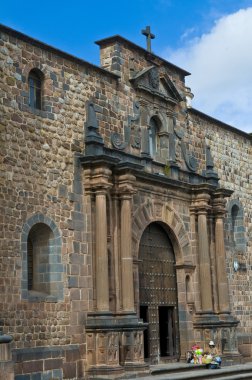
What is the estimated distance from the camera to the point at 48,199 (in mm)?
17109

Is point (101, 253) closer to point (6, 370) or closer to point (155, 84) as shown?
point (6, 370)

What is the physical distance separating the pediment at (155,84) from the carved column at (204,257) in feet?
11.3

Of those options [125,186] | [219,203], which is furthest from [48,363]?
[219,203]

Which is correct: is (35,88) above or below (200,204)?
above

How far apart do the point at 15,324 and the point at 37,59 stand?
21.9ft

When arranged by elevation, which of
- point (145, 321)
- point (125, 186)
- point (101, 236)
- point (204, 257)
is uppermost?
point (125, 186)

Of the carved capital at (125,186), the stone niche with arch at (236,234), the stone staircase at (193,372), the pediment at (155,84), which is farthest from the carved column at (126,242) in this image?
the stone niche with arch at (236,234)

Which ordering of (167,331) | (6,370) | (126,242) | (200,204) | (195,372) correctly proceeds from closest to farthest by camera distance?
(6,370)
(126,242)
(195,372)
(167,331)
(200,204)

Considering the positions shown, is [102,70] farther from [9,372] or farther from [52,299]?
[9,372]

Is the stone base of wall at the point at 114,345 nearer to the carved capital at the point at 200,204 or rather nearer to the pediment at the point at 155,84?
the carved capital at the point at 200,204

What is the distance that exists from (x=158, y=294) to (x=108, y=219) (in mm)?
3427

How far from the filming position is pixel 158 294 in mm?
20703

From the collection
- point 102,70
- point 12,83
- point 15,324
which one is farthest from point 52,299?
point 102,70

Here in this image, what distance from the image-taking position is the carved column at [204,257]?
21.9 metres
